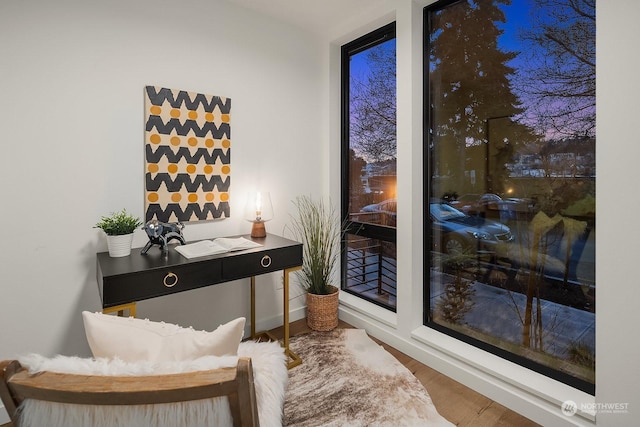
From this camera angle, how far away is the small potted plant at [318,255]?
263 cm

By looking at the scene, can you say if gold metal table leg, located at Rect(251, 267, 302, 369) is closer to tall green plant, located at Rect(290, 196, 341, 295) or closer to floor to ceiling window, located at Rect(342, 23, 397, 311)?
tall green plant, located at Rect(290, 196, 341, 295)

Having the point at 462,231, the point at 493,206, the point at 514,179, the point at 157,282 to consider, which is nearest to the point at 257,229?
the point at 157,282

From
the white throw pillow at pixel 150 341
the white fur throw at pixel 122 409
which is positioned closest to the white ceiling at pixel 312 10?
the white throw pillow at pixel 150 341

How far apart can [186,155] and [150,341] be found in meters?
1.59

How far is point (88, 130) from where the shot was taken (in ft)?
6.21

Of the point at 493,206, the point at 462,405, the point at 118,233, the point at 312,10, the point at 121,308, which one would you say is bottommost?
the point at 462,405

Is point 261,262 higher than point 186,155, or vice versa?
point 186,155

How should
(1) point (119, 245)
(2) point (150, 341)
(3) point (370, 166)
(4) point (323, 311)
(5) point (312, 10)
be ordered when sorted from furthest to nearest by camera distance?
(3) point (370, 166)
(4) point (323, 311)
(5) point (312, 10)
(1) point (119, 245)
(2) point (150, 341)

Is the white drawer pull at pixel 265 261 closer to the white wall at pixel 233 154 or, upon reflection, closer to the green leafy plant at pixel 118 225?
the white wall at pixel 233 154

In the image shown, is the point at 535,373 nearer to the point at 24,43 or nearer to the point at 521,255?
the point at 521,255

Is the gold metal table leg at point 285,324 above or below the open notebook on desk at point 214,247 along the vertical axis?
below

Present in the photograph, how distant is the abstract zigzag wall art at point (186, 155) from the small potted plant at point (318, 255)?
0.71 m

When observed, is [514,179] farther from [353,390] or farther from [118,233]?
[118,233]

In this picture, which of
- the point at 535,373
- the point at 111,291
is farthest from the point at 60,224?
the point at 535,373
